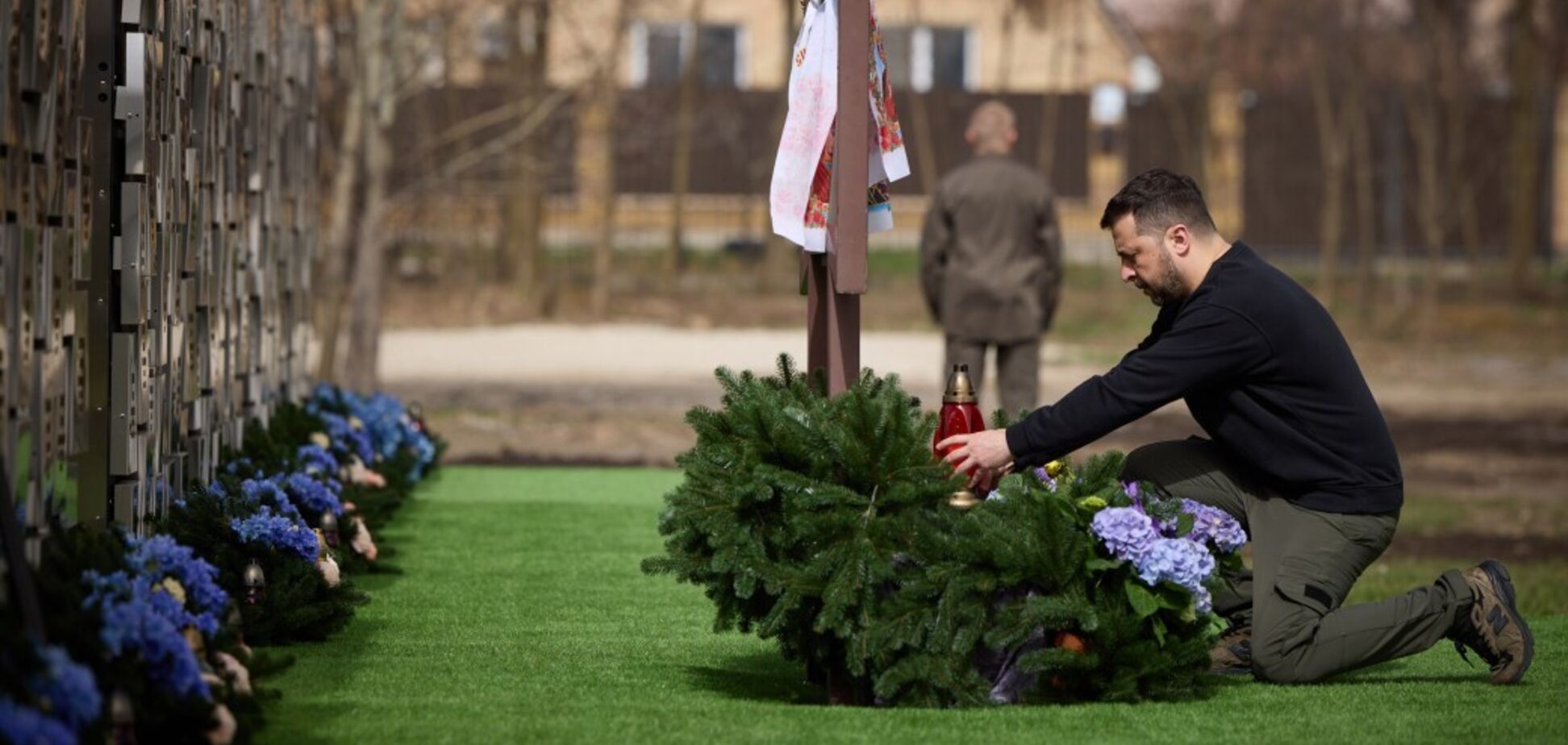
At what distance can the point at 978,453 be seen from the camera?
5.77m

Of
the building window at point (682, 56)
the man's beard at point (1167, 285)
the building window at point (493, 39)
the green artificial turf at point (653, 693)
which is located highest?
the building window at point (682, 56)

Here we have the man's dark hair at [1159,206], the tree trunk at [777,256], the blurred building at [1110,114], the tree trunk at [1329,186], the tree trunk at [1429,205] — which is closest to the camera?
the man's dark hair at [1159,206]

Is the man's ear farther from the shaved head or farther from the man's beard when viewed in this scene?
the shaved head

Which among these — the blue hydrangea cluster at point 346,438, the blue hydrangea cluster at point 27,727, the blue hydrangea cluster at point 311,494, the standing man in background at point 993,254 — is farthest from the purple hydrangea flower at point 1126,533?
the standing man in background at point 993,254

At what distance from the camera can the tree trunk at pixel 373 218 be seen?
15305 millimetres

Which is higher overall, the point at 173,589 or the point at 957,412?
the point at 957,412

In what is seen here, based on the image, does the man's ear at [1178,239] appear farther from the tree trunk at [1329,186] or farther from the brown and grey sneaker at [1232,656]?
the tree trunk at [1329,186]

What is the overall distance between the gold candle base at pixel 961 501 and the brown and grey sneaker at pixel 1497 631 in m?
1.40

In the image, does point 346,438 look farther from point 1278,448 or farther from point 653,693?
point 1278,448

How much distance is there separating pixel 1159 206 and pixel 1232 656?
4.11 feet

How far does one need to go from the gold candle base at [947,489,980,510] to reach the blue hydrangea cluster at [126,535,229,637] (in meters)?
1.76

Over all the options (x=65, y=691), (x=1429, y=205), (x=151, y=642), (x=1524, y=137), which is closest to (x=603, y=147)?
(x=1429, y=205)

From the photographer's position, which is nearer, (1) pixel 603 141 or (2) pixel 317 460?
(2) pixel 317 460

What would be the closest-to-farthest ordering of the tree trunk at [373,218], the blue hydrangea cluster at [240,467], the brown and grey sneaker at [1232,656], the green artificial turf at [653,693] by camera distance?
the green artificial turf at [653,693] < the brown and grey sneaker at [1232,656] < the blue hydrangea cluster at [240,467] < the tree trunk at [373,218]
